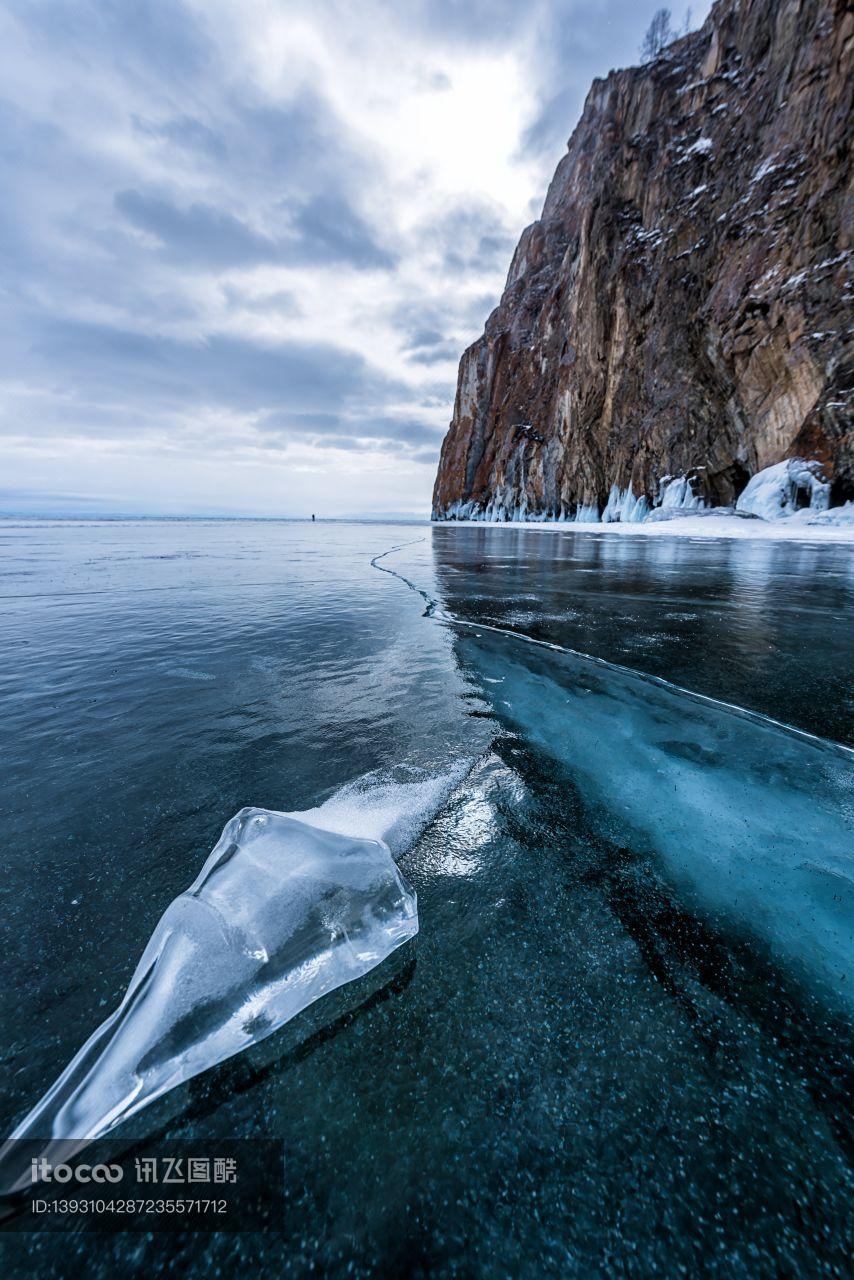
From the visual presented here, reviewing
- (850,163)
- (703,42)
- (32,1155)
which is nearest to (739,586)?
(32,1155)

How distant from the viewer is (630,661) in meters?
4.41

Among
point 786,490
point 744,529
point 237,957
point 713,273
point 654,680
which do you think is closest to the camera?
point 237,957

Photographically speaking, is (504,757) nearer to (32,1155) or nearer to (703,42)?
(32,1155)

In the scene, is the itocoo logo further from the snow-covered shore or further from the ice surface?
the ice surface

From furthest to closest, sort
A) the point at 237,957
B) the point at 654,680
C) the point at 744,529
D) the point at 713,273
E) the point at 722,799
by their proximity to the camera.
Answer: the point at 713,273
the point at 744,529
the point at 654,680
the point at 722,799
the point at 237,957

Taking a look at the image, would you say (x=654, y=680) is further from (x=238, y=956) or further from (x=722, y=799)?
(x=238, y=956)

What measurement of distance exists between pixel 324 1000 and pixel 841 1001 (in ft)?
5.12

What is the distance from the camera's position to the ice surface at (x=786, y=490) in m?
25.7

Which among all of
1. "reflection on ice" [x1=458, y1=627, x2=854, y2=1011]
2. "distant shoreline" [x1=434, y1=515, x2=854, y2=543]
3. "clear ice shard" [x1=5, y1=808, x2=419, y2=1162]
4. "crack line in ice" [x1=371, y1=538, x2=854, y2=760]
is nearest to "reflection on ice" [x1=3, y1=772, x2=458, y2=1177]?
"clear ice shard" [x1=5, y1=808, x2=419, y2=1162]

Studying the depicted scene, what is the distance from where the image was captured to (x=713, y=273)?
105ft

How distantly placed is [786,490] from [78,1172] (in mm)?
35272

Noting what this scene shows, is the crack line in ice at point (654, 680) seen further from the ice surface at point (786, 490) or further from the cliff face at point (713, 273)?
the cliff face at point (713, 273)

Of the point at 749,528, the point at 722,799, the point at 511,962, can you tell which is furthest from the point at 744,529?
the point at 511,962

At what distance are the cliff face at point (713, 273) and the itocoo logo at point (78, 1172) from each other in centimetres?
3434
